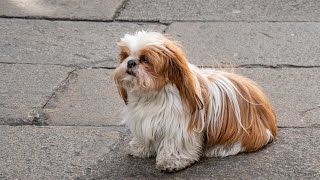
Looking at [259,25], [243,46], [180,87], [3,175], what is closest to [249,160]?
[180,87]

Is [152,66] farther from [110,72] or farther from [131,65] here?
[110,72]

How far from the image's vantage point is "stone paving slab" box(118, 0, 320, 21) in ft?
27.0

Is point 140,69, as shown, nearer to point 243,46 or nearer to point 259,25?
point 243,46

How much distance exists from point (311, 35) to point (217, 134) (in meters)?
3.05

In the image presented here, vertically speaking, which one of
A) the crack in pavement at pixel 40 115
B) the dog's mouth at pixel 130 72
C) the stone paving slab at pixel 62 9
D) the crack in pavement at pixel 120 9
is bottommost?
the crack in pavement at pixel 40 115

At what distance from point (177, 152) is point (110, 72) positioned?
2.12 meters

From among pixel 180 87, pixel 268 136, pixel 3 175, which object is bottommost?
pixel 3 175

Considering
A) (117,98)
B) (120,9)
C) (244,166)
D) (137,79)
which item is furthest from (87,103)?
(120,9)

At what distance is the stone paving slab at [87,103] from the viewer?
585 cm

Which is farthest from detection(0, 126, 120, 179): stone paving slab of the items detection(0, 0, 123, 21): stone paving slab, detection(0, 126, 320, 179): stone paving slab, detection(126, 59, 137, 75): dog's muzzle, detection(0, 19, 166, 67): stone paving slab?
detection(0, 0, 123, 21): stone paving slab

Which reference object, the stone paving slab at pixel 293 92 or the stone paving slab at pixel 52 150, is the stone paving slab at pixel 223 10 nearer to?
the stone paving slab at pixel 293 92

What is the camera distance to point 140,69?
180 inches

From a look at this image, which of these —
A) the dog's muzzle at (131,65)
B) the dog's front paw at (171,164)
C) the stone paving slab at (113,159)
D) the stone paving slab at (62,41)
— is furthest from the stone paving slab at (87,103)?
the dog's muzzle at (131,65)

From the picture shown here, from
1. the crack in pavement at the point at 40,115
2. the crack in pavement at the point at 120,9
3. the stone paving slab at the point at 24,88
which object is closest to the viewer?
the crack in pavement at the point at 40,115
